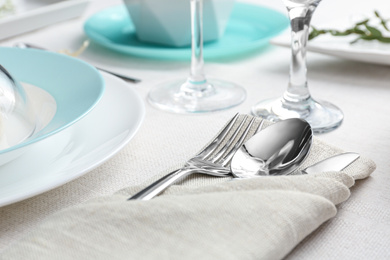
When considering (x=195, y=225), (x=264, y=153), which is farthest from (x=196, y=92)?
(x=195, y=225)

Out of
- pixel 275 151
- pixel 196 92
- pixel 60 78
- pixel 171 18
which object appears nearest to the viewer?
pixel 275 151

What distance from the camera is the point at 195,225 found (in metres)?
0.34

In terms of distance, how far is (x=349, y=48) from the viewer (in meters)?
0.72

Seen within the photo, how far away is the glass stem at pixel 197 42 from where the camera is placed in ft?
2.15

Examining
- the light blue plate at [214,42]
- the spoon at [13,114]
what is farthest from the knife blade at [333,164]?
the light blue plate at [214,42]

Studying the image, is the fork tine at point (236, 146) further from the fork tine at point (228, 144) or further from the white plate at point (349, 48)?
the white plate at point (349, 48)

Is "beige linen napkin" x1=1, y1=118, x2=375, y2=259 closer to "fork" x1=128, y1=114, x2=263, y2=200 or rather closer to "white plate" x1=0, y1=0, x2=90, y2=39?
"fork" x1=128, y1=114, x2=263, y2=200

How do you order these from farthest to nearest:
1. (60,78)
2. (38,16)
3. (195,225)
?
(38,16)
(60,78)
(195,225)

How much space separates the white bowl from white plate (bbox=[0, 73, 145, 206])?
0.27 meters

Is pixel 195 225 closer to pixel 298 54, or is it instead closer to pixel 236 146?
pixel 236 146

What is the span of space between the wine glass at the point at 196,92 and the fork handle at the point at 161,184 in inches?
7.8

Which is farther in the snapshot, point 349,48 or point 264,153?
point 349,48

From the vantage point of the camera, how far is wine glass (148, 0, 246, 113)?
0.64m

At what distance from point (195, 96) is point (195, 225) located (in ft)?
1.14
